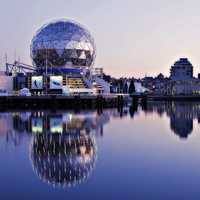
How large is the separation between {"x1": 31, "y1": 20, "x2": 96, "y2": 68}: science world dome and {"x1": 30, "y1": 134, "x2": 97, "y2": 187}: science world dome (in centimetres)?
5780

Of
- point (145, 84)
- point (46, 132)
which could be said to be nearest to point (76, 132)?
point (46, 132)

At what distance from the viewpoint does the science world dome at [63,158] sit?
12.0 meters

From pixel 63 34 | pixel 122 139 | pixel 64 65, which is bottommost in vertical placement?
pixel 122 139

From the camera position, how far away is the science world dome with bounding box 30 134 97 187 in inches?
472

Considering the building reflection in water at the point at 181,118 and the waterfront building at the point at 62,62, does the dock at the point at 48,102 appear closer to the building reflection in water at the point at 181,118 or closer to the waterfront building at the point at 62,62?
the building reflection in water at the point at 181,118

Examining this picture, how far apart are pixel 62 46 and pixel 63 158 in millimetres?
65455

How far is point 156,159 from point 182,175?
9.27 feet

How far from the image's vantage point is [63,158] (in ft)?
49.1

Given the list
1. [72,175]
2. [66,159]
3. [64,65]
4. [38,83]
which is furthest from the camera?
[64,65]

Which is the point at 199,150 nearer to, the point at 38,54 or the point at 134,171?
the point at 134,171

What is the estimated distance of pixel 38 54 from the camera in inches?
3228

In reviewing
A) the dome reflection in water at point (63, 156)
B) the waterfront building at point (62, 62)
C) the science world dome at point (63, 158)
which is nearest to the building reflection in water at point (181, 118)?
the dome reflection in water at point (63, 156)

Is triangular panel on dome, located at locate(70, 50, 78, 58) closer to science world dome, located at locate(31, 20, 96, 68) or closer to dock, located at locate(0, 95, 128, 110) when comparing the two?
science world dome, located at locate(31, 20, 96, 68)

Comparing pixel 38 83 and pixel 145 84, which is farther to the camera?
pixel 145 84
